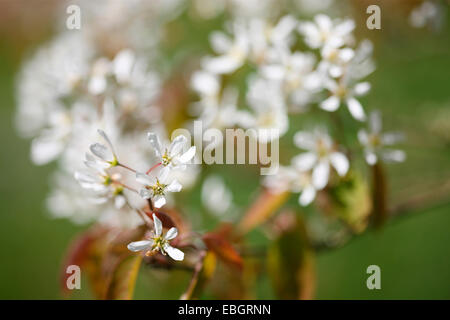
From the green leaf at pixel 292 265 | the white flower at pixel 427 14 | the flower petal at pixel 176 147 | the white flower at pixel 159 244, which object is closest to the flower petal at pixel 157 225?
the white flower at pixel 159 244

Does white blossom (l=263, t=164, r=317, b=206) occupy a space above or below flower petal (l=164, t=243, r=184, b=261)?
above

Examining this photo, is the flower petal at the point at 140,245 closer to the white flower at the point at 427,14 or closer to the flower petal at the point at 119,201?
the flower petal at the point at 119,201

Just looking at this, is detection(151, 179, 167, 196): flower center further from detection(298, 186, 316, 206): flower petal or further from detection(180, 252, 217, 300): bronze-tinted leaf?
detection(298, 186, 316, 206): flower petal

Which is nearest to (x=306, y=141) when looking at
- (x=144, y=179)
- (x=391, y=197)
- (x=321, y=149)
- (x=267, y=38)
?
(x=321, y=149)

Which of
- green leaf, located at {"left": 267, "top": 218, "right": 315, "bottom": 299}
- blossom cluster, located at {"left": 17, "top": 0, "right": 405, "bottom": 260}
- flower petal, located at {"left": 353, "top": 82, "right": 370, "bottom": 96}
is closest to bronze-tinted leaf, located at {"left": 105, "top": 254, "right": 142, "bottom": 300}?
blossom cluster, located at {"left": 17, "top": 0, "right": 405, "bottom": 260}
